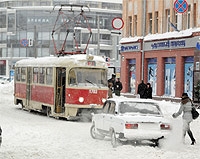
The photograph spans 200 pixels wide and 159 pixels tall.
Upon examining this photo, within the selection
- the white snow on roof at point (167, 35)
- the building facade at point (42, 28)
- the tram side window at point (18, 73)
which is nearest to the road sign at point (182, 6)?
the white snow on roof at point (167, 35)

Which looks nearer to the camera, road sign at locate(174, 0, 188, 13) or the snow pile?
the snow pile

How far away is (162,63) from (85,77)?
18.8 m

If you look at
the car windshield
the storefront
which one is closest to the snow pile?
the car windshield

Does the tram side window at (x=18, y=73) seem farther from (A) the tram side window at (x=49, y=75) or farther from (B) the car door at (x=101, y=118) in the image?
(B) the car door at (x=101, y=118)

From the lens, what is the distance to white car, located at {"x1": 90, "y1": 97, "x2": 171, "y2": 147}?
51.5 feet

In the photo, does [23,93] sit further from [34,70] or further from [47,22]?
[47,22]

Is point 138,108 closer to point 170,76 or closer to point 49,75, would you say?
point 49,75

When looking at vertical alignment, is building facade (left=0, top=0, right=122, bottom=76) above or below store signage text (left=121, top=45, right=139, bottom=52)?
above

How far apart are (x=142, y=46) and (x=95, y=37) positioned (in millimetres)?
55375

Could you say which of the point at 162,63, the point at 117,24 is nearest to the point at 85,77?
the point at 117,24

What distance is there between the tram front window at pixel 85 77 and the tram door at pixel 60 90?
2.32 ft

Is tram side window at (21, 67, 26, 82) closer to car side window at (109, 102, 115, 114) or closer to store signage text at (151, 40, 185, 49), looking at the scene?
store signage text at (151, 40, 185, 49)

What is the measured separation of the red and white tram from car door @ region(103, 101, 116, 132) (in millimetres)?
7909

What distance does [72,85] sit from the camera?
1041 inches
